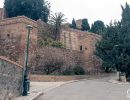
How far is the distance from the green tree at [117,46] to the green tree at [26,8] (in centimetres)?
1055

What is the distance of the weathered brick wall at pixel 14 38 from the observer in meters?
36.9

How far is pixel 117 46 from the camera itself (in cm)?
4259

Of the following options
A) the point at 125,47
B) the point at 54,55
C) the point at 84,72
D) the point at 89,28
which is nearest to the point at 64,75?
the point at 54,55

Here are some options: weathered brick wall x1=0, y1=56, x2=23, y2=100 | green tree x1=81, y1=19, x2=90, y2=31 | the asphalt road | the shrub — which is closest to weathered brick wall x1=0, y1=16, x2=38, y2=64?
the shrub

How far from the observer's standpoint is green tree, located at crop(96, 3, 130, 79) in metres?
42.0

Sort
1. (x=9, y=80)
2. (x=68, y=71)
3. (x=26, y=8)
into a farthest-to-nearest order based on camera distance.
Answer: (x=26, y=8) < (x=68, y=71) < (x=9, y=80)

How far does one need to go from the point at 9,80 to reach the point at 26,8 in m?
32.4

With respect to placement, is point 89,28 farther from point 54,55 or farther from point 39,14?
point 54,55

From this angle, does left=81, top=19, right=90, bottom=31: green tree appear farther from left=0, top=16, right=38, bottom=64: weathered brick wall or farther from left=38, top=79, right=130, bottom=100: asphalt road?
left=38, top=79, right=130, bottom=100: asphalt road

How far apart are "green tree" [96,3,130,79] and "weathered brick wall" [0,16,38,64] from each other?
35.3 ft

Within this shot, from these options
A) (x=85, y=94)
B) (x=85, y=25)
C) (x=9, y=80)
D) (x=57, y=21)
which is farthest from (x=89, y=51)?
(x=9, y=80)

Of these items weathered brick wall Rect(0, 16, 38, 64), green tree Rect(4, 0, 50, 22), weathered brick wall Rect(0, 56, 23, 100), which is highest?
green tree Rect(4, 0, 50, 22)

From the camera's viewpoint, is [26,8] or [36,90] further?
[26,8]

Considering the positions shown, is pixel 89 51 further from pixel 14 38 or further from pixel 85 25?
pixel 85 25
